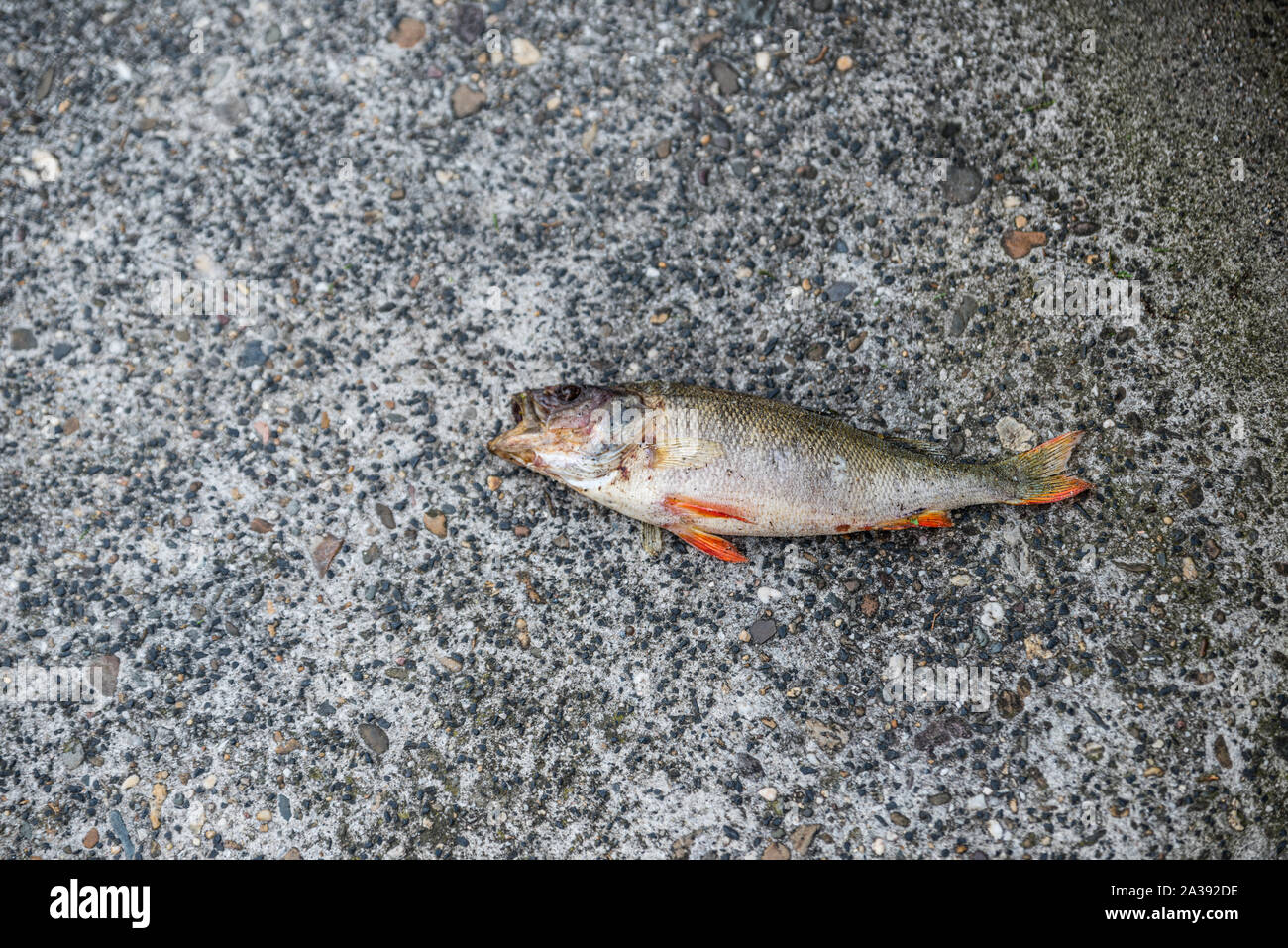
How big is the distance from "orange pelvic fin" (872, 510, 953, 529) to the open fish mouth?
5.27 feet

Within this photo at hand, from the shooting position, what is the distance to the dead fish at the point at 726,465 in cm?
355

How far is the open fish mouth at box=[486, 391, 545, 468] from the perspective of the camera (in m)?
3.68

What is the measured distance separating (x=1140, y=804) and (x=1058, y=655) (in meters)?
0.72

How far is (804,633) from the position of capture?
3.95m

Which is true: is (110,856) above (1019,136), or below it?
below

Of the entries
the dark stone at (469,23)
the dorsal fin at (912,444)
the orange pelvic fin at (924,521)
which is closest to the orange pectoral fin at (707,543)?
the orange pelvic fin at (924,521)

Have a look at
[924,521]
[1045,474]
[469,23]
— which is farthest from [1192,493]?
[469,23]

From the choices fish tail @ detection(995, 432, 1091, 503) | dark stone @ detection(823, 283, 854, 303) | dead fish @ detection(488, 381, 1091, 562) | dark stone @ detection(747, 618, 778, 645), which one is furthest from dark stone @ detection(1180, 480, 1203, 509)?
dark stone @ detection(747, 618, 778, 645)

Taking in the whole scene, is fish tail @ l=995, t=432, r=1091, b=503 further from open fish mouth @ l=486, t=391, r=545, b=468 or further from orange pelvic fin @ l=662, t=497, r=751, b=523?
open fish mouth @ l=486, t=391, r=545, b=468

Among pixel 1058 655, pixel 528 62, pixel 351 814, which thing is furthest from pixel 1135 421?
pixel 351 814

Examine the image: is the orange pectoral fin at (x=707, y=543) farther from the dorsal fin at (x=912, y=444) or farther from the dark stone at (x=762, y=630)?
the dorsal fin at (x=912, y=444)

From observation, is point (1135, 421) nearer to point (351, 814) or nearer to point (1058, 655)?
point (1058, 655)

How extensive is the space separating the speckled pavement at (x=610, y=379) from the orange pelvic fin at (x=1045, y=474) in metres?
0.17

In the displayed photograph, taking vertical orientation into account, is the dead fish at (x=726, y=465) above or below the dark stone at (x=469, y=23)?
below
